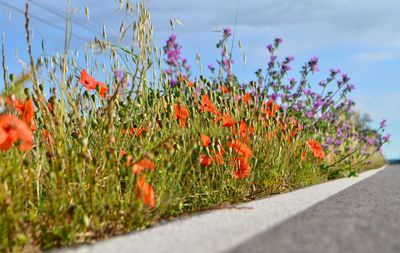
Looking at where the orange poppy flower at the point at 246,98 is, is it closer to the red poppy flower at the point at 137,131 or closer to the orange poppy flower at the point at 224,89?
the orange poppy flower at the point at 224,89

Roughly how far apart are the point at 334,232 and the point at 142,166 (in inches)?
29.5

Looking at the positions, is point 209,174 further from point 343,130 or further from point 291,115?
point 343,130

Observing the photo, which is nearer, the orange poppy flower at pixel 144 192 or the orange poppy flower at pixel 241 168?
the orange poppy flower at pixel 144 192

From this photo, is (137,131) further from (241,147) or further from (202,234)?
(202,234)

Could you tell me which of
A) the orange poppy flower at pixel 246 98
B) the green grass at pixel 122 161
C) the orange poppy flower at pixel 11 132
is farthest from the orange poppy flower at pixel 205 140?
the orange poppy flower at pixel 246 98

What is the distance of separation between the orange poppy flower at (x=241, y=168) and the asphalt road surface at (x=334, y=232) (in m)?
0.64

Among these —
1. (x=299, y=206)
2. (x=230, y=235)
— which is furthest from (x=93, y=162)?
(x=299, y=206)

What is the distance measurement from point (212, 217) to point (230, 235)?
1.34 ft

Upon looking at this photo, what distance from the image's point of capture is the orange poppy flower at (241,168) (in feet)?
9.05

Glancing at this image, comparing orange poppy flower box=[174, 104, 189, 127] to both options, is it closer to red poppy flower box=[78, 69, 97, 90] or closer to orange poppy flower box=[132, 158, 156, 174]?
red poppy flower box=[78, 69, 97, 90]

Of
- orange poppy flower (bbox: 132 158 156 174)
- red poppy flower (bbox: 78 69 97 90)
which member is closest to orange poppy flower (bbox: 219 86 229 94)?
red poppy flower (bbox: 78 69 97 90)

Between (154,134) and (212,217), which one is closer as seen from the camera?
(212,217)

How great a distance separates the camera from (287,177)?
364 centimetres

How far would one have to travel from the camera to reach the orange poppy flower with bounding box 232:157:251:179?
2760 millimetres
